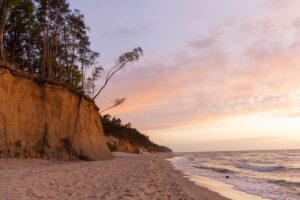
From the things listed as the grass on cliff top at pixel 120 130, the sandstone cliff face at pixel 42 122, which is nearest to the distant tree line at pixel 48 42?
the sandstone cliff face at pixel 42 122

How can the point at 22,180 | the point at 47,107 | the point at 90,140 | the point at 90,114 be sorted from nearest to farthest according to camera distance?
1. the point at 22,180
2. the point at 47,107
3. the point at 90,140
4. the point at 90,114

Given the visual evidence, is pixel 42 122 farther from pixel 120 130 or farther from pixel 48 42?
pixel 120 130

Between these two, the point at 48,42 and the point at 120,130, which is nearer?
the point at 48,42

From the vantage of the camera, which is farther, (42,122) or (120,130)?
(120,130)

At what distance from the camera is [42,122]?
84.1ft

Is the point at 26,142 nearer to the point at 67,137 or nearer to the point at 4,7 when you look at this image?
the point at 67,137

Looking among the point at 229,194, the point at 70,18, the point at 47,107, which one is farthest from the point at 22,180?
the point at 70,18

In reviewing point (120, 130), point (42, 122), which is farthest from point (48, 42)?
point (120, 130)

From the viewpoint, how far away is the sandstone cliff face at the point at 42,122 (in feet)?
73.6

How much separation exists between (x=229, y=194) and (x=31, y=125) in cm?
1525

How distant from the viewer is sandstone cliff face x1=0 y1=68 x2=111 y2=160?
73.6 ft

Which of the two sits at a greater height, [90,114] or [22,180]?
[90,114]

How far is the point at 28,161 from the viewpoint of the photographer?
2159 cm

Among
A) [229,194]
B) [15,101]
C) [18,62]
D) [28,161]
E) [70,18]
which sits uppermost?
[70,18]
